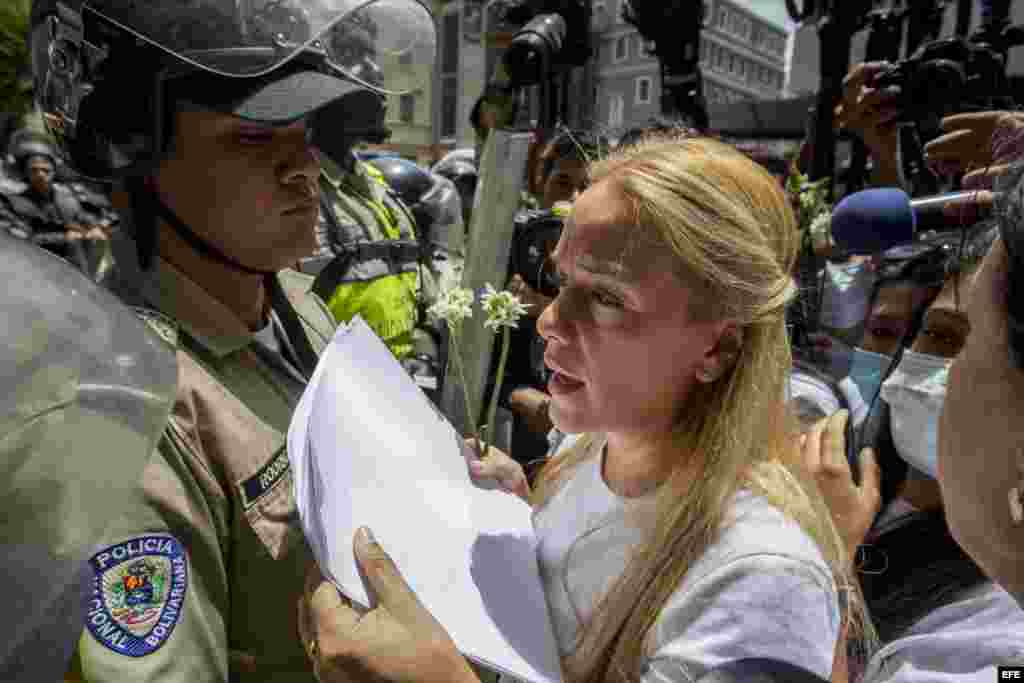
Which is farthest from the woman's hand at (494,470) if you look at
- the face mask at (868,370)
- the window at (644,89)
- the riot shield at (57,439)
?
the window at (644,89)

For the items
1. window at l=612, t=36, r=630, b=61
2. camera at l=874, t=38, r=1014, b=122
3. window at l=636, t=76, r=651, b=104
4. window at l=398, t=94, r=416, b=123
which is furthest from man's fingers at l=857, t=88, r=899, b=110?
window at l=398, t=94, r=416, b=123

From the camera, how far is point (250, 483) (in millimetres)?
1115

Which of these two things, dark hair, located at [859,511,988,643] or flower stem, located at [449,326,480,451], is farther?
dark hair, located at [859,511,988,643]

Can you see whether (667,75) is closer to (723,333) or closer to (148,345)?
(723,333)

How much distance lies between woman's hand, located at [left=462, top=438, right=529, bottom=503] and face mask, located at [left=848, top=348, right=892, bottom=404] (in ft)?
4.29

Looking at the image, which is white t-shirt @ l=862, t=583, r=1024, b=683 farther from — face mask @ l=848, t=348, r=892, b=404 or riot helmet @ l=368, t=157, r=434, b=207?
riot helmet @ l=368, t=157, r=434, b=207

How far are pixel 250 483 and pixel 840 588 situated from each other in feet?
2.90

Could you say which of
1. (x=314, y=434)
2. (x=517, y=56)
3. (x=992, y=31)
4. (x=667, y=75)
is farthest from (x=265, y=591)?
(x=992, y=31)

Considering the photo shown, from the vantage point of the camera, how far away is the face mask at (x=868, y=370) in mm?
2264

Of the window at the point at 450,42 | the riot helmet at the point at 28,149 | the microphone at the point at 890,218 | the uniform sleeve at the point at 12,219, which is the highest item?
the window at the point at 450,42

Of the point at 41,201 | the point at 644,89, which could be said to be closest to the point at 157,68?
the point at 41,201

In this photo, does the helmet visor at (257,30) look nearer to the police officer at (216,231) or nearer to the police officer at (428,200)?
the police officer at (216,231)

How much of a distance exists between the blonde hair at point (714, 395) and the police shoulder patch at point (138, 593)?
0.54 m

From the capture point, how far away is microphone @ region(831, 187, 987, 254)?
5.28ft
